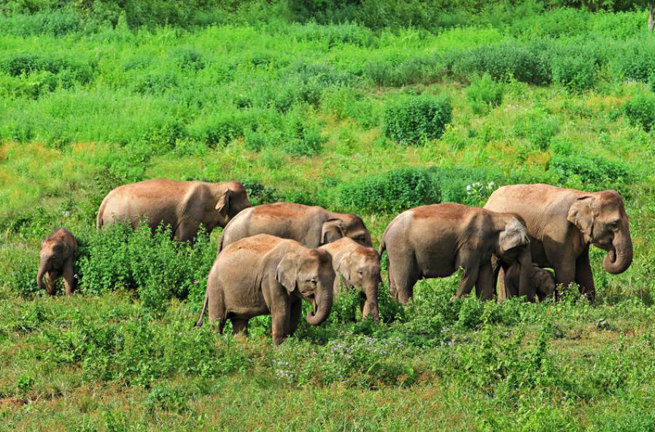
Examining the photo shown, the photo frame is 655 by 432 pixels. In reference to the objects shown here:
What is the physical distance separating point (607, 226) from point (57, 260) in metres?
7.39

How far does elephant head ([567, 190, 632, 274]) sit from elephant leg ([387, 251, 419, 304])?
2228 mm

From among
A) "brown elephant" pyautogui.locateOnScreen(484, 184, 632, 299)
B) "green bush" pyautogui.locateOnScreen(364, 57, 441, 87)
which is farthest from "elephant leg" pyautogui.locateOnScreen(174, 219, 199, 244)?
"green bush" pyautogui.locateOnScreen(364, 57, 441, 87)

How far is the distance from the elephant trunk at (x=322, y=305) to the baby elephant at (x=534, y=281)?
12.6ft

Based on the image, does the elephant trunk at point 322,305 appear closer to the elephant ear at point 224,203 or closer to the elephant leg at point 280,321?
the elephant leg at point 280,321

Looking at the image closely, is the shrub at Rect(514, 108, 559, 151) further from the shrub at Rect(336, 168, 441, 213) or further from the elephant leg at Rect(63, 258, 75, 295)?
the elephant leg at Rect(63, 258, 75, 295)

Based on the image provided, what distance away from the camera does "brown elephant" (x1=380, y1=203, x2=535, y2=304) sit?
49.4 feet

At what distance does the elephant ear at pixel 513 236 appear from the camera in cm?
1486

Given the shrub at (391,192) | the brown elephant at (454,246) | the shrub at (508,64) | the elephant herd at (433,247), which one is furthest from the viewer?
the shrub at (508,64)

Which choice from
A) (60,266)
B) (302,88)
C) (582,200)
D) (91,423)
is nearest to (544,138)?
(302,88)

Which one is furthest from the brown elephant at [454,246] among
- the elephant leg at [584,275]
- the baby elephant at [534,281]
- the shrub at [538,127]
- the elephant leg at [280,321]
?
the shrub at [538,127]

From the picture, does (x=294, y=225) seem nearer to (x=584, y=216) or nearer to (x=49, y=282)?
(x=49, y=282)

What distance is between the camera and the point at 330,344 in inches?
489

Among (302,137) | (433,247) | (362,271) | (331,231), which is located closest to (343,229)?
(331,231)

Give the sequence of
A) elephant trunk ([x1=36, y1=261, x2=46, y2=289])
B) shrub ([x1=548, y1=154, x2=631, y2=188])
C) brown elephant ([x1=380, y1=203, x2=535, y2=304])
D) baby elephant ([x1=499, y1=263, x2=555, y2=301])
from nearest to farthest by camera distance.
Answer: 1. brown elephant ([x1=380, y1=203, x2=535, y2=304])
2. baby elephant ([x1=499, y1=263, x2=555, y2=301])
3. elephant trunk ([x1=36, y1=261, x2=46, y2=289])
4. shrub ([x1=548, y1=154, x2=631, y2=188])
